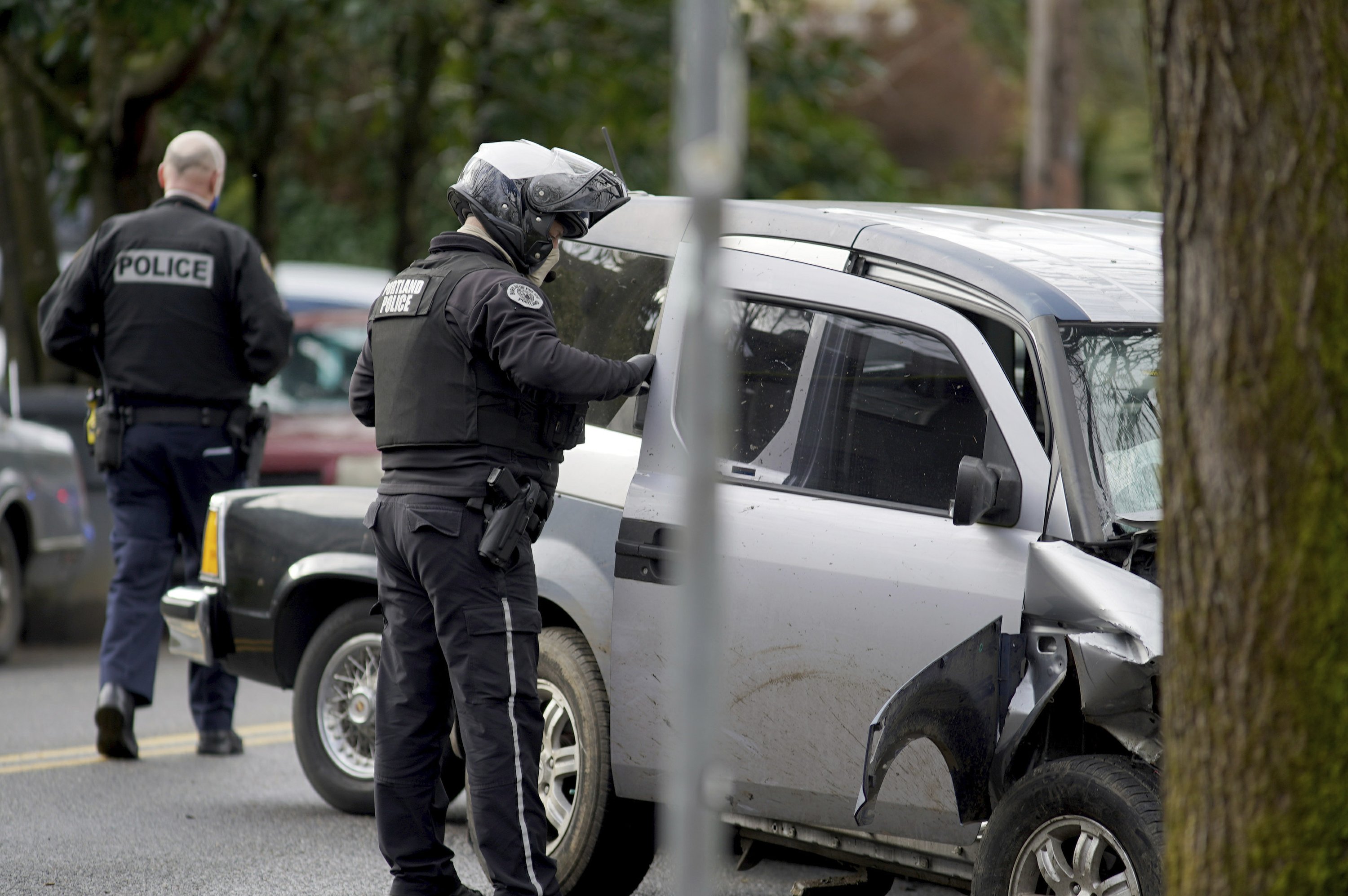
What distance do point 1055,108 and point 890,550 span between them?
14.0 meters

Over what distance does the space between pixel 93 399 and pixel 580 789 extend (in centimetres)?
316

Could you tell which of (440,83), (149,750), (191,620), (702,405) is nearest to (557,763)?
(191,620)

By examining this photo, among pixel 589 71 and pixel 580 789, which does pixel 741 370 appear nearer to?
pixel 580 789

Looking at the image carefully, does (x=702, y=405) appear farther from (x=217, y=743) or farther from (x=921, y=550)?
(x=217, y=743)

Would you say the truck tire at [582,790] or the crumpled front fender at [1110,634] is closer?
the crumpled front fender at [1110,634]

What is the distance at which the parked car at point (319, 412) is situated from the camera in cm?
1074

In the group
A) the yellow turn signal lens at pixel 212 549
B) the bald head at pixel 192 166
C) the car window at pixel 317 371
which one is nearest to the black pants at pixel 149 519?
the yellow turn signal lens at pixel 212 549

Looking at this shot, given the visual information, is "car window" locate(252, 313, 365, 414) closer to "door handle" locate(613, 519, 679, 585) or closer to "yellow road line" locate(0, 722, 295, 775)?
"yellow road line" locate(0, 722, 295, 775)

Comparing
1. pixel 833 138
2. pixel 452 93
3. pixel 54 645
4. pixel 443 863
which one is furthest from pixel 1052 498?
pixel 833 138

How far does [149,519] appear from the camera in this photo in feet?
22.0

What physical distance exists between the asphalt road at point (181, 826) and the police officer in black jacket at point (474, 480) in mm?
945

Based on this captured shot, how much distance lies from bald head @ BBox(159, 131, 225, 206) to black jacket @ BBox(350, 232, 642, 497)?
2.76 metres

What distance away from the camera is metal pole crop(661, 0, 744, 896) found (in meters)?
1.85

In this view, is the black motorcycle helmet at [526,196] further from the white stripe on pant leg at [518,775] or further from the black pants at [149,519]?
the black pants at [149,519]
